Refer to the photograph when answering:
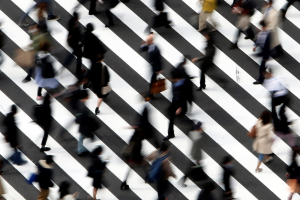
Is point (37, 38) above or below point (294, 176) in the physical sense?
above

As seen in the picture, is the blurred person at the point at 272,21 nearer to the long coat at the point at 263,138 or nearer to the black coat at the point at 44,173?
the long coat at the point at 263,138

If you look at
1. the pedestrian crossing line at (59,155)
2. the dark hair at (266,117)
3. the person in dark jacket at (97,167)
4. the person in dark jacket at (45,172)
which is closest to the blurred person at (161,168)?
the person in dark jacket at (97,167)

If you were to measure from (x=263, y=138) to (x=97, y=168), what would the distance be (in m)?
3.49

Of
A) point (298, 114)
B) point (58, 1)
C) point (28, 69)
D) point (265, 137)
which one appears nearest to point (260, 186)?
point (265, 137)

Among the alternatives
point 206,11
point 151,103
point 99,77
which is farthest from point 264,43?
point 99,77

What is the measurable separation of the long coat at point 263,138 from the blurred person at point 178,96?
A: 66.0 inches

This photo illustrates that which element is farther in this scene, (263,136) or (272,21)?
(272,21)

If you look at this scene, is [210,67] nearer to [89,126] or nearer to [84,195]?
[89,126]

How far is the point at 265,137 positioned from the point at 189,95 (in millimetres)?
1887

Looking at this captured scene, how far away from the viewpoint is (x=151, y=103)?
40.2ft

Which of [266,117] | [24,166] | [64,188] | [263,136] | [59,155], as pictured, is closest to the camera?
[64,188]

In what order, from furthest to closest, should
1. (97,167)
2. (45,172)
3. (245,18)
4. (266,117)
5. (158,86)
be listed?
1. (245,18)
2. (158,86)
3. (266,117)
4. (97,167)
5. (45,172)

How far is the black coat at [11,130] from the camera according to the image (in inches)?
419

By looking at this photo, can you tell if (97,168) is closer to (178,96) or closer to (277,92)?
(178,96)
